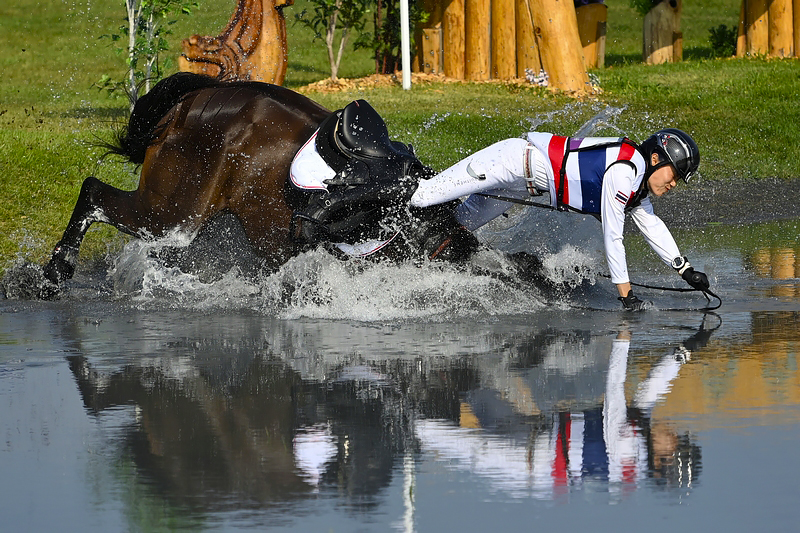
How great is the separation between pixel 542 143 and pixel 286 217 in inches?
59.9

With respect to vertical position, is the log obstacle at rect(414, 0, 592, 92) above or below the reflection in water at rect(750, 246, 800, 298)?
above

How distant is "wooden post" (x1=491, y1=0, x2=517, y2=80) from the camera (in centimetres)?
1705

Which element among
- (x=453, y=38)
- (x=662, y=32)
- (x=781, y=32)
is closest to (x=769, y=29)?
(x=781, y=32)

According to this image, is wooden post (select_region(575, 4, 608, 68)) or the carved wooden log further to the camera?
wooden post (select_region(575, 4, 608, 68))

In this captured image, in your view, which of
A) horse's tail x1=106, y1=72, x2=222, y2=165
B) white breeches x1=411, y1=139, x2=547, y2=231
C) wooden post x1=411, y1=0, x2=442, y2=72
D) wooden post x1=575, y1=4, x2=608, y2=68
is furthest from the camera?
wooden post x1=575, y1=4, x2=608, y2=68

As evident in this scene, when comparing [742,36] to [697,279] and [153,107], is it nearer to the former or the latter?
[697,279]

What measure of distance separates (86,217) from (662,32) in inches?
595

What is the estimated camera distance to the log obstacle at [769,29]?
19703 millimetres

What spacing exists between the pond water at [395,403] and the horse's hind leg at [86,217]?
0.65 ft

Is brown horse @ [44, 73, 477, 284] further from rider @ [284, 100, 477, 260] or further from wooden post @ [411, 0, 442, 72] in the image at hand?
wooden post @ [411, 0, 442, 72]

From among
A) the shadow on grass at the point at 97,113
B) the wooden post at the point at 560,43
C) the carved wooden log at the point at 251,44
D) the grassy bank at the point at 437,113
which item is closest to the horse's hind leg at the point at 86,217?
the grassy bank at the point at 437,113

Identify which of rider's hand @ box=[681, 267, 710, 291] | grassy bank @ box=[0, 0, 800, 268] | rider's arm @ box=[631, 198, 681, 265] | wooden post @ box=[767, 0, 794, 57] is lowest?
rider's hand @ box=[681, 267, 710, 291]

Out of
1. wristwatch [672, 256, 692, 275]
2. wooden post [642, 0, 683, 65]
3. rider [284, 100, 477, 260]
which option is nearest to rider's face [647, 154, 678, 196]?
wristwatch [672, 256, 692, 275]

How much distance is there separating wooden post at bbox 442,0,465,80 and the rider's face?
11.5 m
